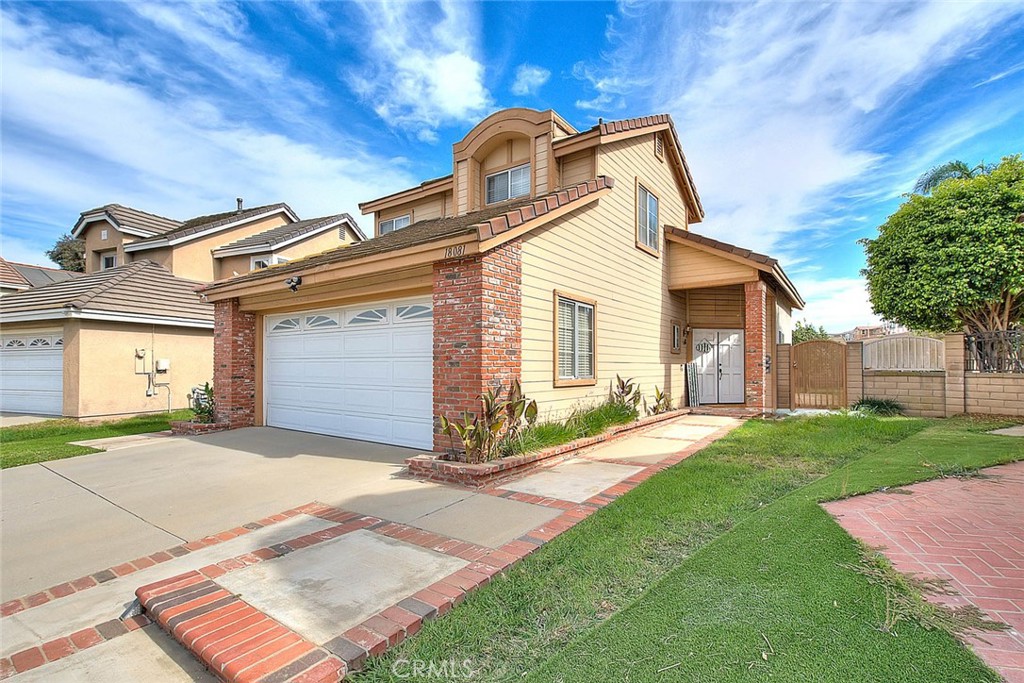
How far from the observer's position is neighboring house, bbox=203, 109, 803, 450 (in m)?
6.52

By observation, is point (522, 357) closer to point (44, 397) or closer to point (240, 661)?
point (240, 661)

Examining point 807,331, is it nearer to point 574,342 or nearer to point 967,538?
point 574,342

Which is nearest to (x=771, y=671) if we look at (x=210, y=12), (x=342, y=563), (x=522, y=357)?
(x=342, y=563)

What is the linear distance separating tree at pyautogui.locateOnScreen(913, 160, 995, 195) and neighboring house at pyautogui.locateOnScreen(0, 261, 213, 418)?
25792mm

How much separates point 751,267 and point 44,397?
19323 mm

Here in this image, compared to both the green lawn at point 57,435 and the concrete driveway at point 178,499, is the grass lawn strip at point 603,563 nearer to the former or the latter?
the concrete driveway at point 178,499

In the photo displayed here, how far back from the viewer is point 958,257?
10.5m

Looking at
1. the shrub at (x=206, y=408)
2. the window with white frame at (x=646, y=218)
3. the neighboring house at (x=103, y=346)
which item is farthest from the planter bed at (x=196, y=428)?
the window with white frame at (x=646, y=218)

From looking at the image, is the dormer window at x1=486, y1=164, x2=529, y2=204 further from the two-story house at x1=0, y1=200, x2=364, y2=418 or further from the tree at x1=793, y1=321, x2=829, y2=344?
the tree at x1=793, y1=321, x2=829, y2=344

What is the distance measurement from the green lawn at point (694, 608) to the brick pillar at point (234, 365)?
880 centimetres

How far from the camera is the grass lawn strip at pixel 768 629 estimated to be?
7.13 ft

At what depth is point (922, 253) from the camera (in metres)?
11.0

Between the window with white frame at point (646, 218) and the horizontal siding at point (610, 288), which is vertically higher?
the window with white frame at point (646, 218)

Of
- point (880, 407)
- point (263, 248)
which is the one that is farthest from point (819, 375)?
point (263, 248)
